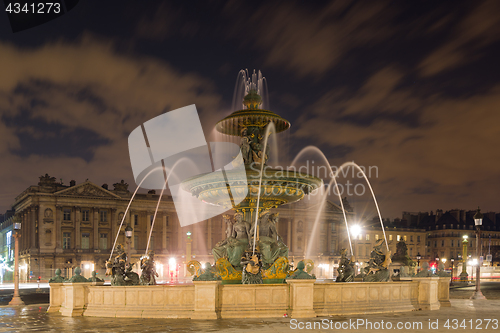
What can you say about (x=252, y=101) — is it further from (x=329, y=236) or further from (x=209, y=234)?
(x=329, y=236)

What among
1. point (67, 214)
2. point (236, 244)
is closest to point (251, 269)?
point (236, 244)

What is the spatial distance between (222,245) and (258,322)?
504 cm

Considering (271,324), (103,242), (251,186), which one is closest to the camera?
(271,324)

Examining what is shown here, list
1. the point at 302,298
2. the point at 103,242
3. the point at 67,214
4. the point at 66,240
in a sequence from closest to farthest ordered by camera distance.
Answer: the point at 302,298
the point at 66,240
the point at 67,214
the point at 103,242

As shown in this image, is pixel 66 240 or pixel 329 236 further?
pixel 329 236

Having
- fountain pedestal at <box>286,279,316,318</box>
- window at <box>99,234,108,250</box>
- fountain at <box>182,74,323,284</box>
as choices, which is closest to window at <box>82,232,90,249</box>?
window at <box>99,234,108,250</box>

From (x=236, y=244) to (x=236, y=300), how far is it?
12.1 ft

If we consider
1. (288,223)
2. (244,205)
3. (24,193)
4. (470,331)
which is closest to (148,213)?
(24,193)

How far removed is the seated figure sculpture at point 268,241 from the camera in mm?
15398

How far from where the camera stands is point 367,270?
15.6 meters

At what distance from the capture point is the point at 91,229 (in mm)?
86625

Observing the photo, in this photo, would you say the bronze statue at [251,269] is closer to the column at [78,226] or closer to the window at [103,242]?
the column at [78,226]

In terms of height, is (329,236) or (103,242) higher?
(103,242)

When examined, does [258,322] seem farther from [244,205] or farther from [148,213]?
[148,213]
